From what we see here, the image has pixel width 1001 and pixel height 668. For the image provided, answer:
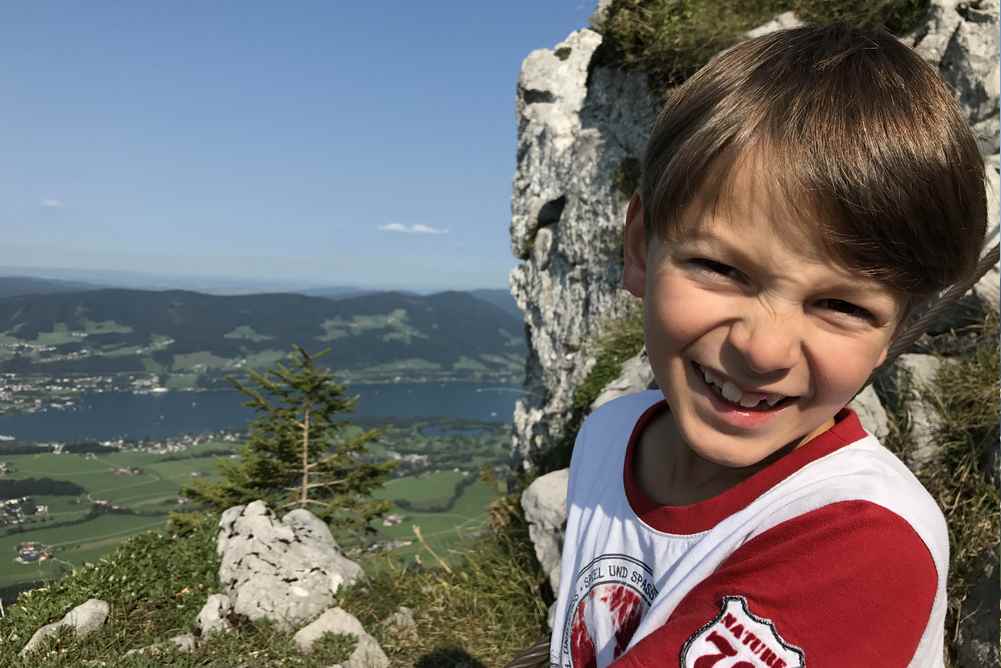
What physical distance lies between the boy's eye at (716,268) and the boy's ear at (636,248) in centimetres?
24

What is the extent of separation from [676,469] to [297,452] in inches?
372

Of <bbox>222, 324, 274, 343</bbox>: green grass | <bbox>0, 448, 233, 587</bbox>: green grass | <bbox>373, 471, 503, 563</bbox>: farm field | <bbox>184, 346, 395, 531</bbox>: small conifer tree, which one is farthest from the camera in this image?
<bbox>222, 324, 274, 343</bbox>: green grass

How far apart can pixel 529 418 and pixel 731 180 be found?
25.2 feet

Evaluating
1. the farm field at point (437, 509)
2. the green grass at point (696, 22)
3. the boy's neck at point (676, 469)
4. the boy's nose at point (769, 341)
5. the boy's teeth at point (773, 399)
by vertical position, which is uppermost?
the green grass at point (696, 22)

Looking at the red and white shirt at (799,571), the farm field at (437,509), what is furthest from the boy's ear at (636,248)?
the farm field at (437,509)

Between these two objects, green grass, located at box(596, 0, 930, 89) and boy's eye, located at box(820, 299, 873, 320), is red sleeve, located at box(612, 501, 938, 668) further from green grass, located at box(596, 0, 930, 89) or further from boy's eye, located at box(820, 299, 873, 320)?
green grass, located at box(596, 0, 930, 89)

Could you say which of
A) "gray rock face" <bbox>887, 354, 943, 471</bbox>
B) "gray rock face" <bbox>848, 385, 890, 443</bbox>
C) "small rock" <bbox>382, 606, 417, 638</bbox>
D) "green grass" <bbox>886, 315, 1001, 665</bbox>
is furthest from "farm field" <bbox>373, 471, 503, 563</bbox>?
"green grass" <bbox>886, 315, 1001, 665</bbox>

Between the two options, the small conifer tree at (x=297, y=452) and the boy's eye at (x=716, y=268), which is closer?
the boy's eye at (x=716, y=268)

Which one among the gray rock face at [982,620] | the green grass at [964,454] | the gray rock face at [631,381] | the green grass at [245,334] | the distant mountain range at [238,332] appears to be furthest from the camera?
the green grass at [245,334]

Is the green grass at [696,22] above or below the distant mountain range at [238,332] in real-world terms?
above

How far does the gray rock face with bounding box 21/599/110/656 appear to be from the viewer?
Result: 403cm

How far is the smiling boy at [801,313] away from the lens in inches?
37.4

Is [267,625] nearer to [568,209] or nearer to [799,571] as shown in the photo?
[799,571]

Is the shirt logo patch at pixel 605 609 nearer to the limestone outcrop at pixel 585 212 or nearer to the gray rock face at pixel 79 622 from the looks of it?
the limestone outcrop at pixel 585 212
